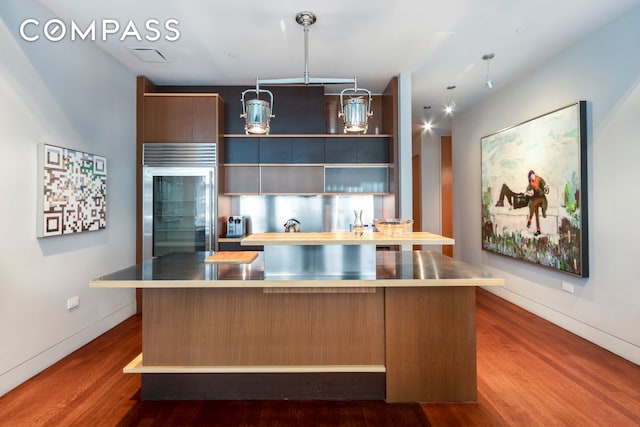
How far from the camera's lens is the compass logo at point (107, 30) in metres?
2.76

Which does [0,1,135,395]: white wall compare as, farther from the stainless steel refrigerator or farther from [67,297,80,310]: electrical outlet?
the stainless steel refrigerator

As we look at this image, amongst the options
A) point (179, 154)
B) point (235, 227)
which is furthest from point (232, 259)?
point (179, 154)

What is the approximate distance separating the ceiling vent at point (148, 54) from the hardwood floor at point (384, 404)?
281 centimetres

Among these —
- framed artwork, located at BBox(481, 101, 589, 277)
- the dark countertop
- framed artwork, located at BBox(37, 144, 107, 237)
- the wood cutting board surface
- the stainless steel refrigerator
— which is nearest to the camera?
the dark countertop

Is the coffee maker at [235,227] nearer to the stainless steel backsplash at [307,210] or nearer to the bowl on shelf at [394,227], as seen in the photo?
the stainless steel backsplash at [307,210]

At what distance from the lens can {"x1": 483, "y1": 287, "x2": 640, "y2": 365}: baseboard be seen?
2.82m

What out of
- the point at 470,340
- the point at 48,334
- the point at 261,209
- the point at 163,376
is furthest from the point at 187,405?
the point at 261,209

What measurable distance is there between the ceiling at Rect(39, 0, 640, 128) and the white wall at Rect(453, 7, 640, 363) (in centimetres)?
22

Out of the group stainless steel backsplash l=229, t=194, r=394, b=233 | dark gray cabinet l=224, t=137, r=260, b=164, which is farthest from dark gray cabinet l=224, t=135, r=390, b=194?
stainless steel backsplash l=229, t=194, r=394, b=233

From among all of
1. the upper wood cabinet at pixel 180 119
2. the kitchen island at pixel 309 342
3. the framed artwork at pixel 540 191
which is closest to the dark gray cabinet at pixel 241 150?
the upper wood cabinet at pixel 180 119

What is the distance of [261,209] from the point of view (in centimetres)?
471

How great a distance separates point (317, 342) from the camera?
7.39 feet

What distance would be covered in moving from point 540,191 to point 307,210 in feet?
8.95

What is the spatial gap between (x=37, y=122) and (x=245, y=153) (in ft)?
7.02
